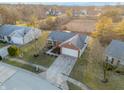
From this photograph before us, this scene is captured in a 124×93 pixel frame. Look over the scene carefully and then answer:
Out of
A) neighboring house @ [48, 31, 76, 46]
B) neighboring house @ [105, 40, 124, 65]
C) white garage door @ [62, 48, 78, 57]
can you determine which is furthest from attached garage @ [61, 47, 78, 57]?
neighboring house @ [105, 40, 124, 65]

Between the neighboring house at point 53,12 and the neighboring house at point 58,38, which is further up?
the neighboring house at point 53,12

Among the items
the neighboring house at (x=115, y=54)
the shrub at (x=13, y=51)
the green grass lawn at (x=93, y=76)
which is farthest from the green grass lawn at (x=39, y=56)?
the neighboring house at (x=115, y=54)

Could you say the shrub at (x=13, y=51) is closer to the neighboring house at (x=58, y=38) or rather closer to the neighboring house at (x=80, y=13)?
the neighboring house at (x=58, y=38)

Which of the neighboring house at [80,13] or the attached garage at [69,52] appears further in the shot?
the neighboring house at [80,13]

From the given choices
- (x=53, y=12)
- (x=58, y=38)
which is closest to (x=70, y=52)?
(x=58, y=38)

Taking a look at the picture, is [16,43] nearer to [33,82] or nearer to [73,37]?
[73,37]

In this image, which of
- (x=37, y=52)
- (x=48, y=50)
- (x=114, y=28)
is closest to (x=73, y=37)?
(x=48, y=50)
